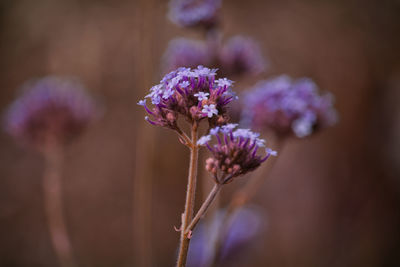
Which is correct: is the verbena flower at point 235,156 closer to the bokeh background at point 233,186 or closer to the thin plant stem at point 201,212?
the thin plant stem at point 201,212

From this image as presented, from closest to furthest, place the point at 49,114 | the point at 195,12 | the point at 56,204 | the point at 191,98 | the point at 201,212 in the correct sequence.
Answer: the point at 201,212, the point at 191,98, the point at 195,12, the point at 49,114, the point at 56,204

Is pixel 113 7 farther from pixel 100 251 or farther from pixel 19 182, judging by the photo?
pixel 100 251

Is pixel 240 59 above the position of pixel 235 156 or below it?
above

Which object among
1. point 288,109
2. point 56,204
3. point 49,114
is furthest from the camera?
point 56,204

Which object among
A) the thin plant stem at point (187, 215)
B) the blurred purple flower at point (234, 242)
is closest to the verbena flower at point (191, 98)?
the thin plant stem at point (187, 215)

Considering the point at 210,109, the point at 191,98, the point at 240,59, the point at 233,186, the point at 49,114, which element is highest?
the point at 240,59

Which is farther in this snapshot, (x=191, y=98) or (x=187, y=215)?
(x=191, y=98)

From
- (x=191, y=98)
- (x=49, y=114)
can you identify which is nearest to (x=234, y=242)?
(x=49, y=114)

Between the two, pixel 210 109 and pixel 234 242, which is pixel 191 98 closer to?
pixel 210 109
